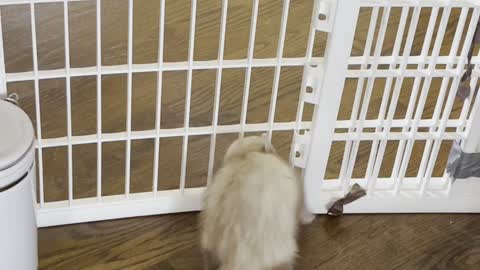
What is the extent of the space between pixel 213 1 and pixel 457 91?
781mm

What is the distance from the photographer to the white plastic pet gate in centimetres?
140

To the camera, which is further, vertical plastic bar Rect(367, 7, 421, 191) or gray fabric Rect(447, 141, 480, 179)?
gray fabric Rect(447, 141, 480, 179)

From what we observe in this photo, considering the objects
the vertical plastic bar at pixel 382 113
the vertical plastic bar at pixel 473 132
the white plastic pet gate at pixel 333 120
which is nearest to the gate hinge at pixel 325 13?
the white plastic pet gate at pixel 333 120

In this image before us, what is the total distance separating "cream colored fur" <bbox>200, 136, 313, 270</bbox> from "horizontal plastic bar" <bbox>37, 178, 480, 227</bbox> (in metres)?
0.21

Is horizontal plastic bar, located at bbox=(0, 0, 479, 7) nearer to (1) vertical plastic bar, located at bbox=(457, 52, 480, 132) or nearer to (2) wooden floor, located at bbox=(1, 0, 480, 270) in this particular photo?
(1) vertical plastic bar, located at bbox=(457, 52, 480, 132)

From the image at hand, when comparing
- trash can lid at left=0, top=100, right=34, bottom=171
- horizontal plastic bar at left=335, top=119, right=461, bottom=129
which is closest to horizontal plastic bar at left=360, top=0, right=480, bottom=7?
horizontal plastic bar at left=335, top=119, right=461, bottom=129

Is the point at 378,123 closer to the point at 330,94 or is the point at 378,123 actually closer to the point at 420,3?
the point at 330,94

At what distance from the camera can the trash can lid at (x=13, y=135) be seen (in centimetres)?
122

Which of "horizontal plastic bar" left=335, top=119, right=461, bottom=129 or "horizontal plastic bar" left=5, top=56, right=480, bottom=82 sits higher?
"horizontal plastic bar" left=5, top=56, right=480, bottom=82

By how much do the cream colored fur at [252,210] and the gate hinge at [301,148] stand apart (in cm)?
17

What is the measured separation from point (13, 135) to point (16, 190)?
8cm

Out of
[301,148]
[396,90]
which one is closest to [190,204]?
[301,148]

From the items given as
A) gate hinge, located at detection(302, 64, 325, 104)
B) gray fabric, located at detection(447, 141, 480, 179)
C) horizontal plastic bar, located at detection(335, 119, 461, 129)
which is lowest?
gray fabric, located at detection(447, 141, 480, 179)

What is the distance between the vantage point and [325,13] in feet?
4.56
